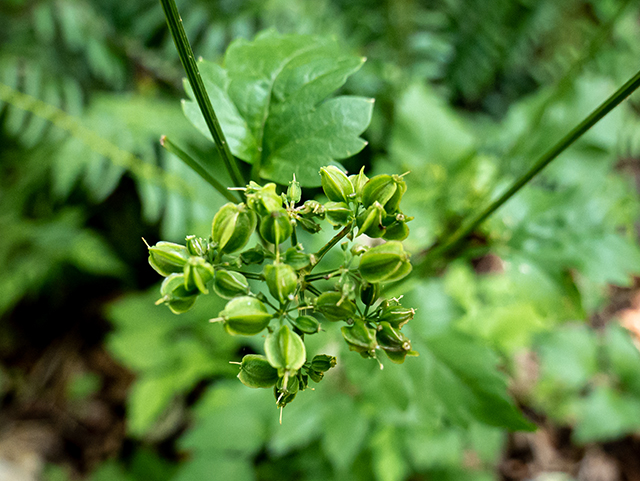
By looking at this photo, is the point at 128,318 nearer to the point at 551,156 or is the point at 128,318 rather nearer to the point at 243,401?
the point at 243,401

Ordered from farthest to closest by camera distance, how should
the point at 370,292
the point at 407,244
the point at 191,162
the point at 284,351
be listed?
1. the point at 407,244
2. the point at 191,162
3. the point at 370,292
4. the point at 284,351

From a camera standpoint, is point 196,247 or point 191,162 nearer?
point 196,247

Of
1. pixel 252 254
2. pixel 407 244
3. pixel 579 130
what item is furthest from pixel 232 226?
pixel 407 244

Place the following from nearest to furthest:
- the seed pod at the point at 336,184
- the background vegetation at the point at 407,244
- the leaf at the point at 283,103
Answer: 1. the seed pod at the point at 336,184
2. the leaf at the point at 283,103
3. the background vegetation at the point at 407,244

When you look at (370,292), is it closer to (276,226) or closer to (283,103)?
(276,226)

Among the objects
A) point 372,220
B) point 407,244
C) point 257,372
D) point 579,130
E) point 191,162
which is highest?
point 579,130

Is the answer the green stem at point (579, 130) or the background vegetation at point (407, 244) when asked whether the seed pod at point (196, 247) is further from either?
the background vegetation at point (407, 244)

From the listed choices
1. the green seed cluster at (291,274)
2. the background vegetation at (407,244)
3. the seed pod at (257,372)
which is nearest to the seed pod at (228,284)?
the green seed cluster at (291,274)
